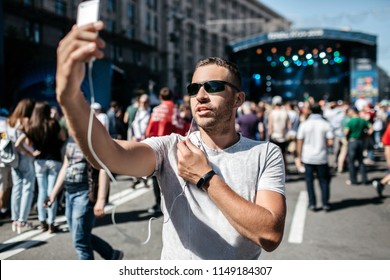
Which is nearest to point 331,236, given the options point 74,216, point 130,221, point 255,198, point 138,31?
point 130,221

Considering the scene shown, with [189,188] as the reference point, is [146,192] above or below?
below

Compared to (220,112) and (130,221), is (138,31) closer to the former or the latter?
(130,221)

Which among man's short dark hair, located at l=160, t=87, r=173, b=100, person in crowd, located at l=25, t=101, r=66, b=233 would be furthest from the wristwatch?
man's short dark hair, located at l=160, t=87, r=173, b=100

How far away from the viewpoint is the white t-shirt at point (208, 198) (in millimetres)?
1606

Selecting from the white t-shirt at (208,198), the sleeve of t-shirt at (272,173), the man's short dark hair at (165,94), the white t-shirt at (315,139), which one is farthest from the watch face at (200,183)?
the white t-shirt at (315,139)

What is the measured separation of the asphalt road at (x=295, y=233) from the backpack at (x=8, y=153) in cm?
90

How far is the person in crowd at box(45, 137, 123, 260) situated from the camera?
10.3ft

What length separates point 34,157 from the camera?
4.96 metres

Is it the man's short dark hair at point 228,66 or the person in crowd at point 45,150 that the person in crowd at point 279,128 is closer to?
the person in crowd at point 45,150

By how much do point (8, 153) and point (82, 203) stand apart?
228cm

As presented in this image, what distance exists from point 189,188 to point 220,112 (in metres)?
0.37

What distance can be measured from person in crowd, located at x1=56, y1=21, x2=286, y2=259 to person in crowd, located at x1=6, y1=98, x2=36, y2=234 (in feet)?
12.3

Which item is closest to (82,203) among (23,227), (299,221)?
(23,227)

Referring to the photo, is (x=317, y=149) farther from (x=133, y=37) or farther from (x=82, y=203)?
(x=133, y=37)
